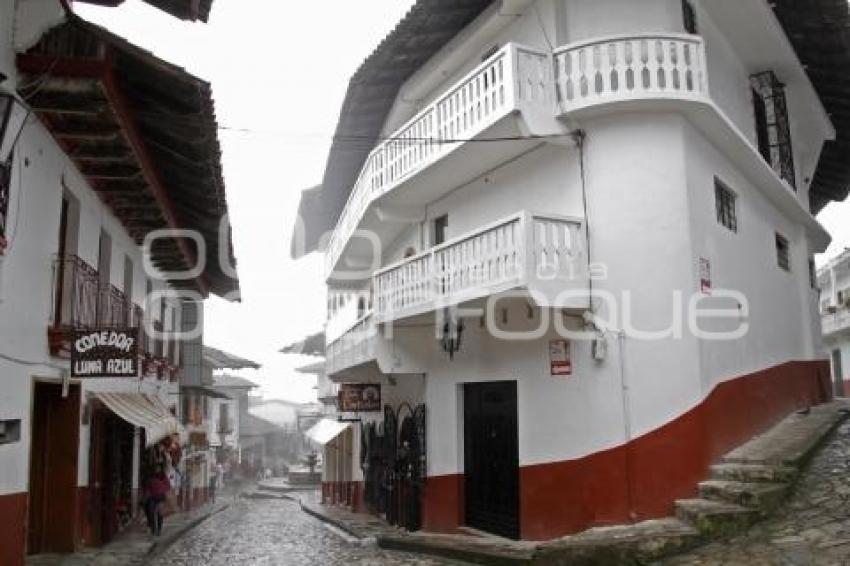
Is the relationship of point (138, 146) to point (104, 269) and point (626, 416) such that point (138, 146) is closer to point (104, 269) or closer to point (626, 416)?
point (104, 269)

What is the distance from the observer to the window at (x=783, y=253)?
14812 millimetres

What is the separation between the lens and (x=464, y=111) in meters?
11.9

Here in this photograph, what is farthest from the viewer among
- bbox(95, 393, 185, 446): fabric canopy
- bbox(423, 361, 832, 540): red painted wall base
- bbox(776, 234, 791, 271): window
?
bbox(776, 234, 791, 271): window

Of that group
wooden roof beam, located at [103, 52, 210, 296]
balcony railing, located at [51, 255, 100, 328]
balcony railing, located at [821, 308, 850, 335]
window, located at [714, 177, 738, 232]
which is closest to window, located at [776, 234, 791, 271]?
window, located at [714, 177, 738, 232]

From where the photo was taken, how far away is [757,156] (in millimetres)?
12336

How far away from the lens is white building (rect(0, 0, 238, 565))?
815 cm

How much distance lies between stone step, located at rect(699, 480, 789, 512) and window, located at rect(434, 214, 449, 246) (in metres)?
6.77

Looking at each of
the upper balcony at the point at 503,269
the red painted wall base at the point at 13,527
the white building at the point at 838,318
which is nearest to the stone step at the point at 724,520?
the upper balcony at the point at 503,269

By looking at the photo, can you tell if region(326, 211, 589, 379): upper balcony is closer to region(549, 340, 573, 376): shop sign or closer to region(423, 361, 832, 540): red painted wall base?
region(549, 340, 573, 376): shop sign

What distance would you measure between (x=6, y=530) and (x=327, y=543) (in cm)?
752

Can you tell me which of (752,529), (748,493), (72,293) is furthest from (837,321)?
(72,293)

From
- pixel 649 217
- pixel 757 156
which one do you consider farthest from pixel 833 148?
pixel 649 217

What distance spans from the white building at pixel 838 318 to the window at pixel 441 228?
1644 cm

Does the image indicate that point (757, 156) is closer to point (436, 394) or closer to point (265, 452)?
point (436, 394)
